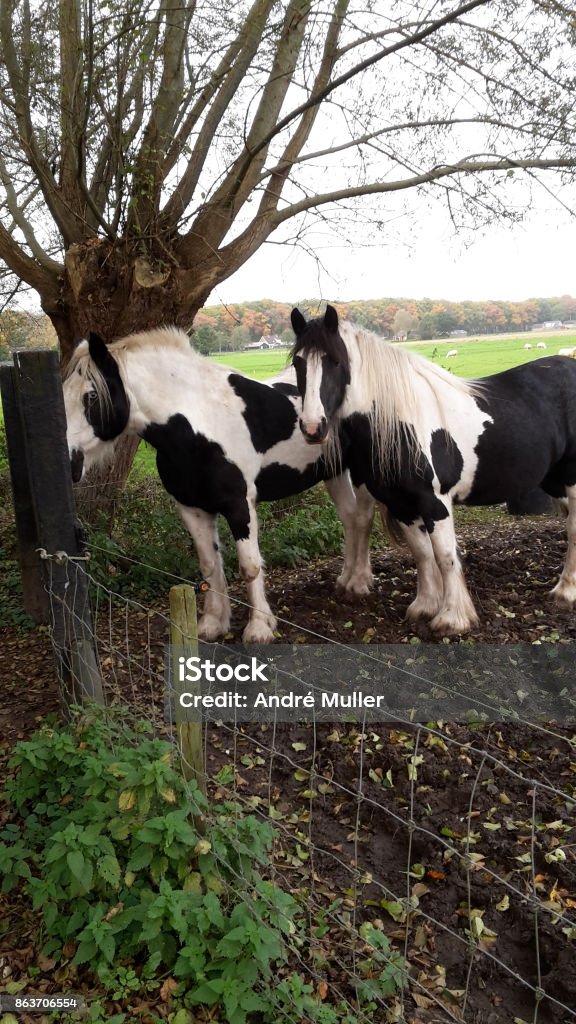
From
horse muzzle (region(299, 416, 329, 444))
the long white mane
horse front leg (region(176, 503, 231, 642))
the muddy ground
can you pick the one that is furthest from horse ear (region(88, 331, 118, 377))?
the muddy ground

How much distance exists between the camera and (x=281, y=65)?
5832mm

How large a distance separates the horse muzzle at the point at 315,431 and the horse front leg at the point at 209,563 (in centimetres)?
111

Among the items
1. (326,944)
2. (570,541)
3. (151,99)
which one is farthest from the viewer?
(151,99)

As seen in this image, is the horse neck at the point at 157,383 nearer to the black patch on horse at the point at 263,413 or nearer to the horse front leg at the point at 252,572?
the black patch on horse at the point at 263,413

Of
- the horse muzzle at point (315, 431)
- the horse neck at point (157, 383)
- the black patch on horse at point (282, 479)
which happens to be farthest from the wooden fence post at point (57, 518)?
the black patch on horse at point (282, 479)

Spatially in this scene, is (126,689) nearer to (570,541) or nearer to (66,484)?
(66,484)

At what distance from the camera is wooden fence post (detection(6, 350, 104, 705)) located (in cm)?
328

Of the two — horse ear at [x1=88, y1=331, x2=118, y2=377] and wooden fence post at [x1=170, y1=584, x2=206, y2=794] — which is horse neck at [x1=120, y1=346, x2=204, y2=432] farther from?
wooden fence post at [x1=170, y1=584, x2=206, y2=794]

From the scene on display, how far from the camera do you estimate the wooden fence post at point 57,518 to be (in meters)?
3.28

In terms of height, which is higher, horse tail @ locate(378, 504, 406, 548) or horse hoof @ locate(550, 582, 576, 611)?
horse tail @ locate(378, 504, 406, 548)

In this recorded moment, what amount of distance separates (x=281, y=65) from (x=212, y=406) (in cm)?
330

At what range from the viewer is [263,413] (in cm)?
478

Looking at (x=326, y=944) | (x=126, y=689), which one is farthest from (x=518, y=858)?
(x=126, y=689)

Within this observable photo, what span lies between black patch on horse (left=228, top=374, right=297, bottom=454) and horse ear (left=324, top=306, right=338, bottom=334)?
0.81 metres
